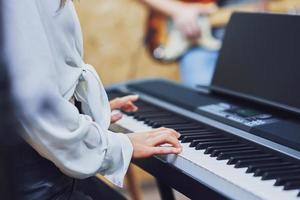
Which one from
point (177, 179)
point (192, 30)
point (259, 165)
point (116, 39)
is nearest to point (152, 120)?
point (177, 179)

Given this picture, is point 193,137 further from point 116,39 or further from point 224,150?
point 116,39

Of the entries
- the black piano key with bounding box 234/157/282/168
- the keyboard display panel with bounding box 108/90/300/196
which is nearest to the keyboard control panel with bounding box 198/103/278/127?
the keyboard display panel with bounding box 108/90/300/196

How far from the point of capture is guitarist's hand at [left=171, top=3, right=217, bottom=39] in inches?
85.1

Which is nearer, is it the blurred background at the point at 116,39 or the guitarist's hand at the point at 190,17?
the guitarist's hand at the point at 190,17

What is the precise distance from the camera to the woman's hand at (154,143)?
105cm

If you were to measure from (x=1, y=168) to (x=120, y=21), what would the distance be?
2.18 m

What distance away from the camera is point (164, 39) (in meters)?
2.40

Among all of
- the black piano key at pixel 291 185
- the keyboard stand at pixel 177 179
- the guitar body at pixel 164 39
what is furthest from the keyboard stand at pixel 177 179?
the guitar body at pixel 164 39

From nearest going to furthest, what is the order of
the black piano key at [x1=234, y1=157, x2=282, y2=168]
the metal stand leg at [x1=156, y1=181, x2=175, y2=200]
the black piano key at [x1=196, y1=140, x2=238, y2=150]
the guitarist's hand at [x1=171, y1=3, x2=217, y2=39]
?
the black piano key at [x1=234, y1=157, x2=282, y2=168] → the black piano key at [x1=196, y1=140, x2=238, y2=150] → the metal stand leg at [x1=156, y1=181, x2=175, y2=200] → the guitarist's hand at [x1=171, y1=3, x2=217, y2=39]

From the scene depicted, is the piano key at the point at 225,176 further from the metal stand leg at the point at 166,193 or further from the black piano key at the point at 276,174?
the metal stand leg at the point at 166,193

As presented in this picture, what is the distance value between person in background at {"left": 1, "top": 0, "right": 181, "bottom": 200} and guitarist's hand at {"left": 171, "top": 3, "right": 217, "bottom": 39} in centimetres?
111

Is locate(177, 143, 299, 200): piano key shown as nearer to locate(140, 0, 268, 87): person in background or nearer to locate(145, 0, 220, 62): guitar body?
locate(140, 0, 268, 87): person in background

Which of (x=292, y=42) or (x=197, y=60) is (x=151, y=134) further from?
(x=197, y=60)

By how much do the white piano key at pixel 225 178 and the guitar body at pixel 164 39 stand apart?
47.1 inches
